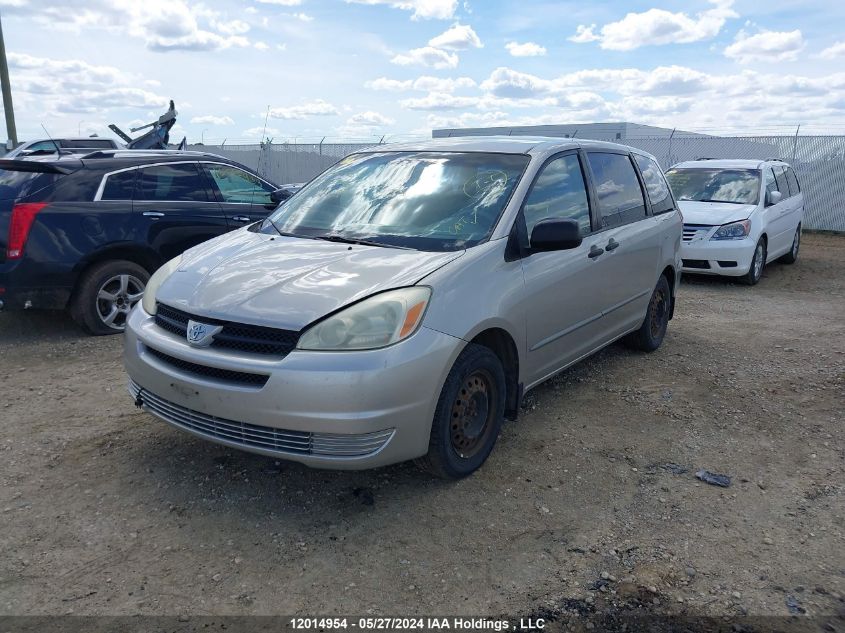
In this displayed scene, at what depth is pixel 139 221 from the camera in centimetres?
689

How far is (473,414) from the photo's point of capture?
3.87m

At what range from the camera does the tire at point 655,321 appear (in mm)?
6266

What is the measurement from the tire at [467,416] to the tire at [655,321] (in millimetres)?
2639

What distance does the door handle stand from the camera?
4.84 metres

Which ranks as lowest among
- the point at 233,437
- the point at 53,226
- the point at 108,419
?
the point at 108,419

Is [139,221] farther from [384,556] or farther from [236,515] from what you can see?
[384,556]

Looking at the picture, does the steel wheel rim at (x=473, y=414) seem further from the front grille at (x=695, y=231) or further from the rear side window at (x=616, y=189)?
the front grille at (x=695, y=231)

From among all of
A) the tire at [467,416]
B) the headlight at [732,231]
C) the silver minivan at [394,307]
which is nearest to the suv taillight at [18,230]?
the silver minivan at [394,307]

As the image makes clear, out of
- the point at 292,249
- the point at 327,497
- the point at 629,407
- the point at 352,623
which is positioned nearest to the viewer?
the point at 352,623

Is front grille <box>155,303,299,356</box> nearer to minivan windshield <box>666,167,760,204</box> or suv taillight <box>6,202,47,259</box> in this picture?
→ suv taillight <box>6,202,47,259</box>

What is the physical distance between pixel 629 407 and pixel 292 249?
2.69 m

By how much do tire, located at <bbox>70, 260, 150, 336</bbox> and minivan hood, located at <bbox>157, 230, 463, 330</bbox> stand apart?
9.53 feet

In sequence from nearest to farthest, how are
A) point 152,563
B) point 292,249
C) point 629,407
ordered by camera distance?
point 152,563
point 292,249
point 629,407

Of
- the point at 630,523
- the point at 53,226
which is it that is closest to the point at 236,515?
the point at 630,523
